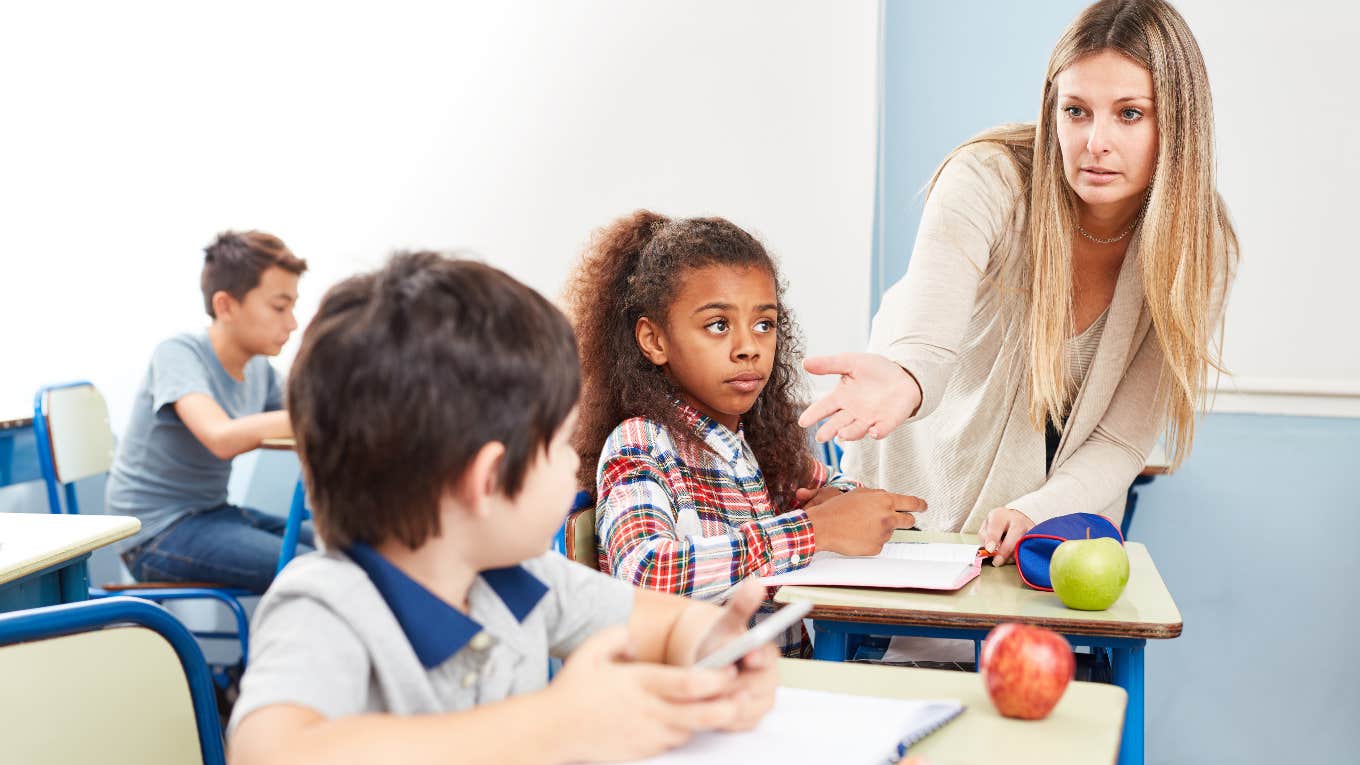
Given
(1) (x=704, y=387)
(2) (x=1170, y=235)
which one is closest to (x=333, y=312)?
(1) (x=704, y=387)

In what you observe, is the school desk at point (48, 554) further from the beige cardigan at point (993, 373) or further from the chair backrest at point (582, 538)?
the beige cardigan at point (993, 373)

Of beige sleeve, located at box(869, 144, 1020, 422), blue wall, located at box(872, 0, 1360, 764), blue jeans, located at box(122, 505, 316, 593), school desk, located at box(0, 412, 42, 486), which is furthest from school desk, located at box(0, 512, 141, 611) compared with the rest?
blue wall, located at box(872, 0, 1360, 764)

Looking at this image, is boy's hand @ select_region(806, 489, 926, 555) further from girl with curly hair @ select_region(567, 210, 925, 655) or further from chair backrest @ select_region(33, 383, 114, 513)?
chair backrest @ select_region(33, 383, 114, 513)

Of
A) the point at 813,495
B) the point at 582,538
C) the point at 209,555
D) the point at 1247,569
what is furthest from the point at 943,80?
the point at 209,555

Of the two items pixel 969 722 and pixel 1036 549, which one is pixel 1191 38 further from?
pixel 969 722

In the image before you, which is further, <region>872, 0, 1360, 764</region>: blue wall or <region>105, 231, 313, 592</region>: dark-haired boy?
<region>872, 0, 1360, 764</region>: blue wall

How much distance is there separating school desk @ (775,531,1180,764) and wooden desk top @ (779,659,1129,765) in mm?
305

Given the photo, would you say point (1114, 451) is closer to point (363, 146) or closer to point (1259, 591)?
point (1259, 591)

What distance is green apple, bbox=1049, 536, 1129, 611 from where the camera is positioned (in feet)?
4.23

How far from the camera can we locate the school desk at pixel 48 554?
60.2 inches

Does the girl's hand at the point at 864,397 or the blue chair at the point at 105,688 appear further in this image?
the girl's hand at the point at 864,397

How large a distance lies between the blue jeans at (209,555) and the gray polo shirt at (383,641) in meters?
2.03

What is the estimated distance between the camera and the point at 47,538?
164 cm

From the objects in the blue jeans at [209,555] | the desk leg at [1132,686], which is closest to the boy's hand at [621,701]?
the desk leg at [1132,686]
